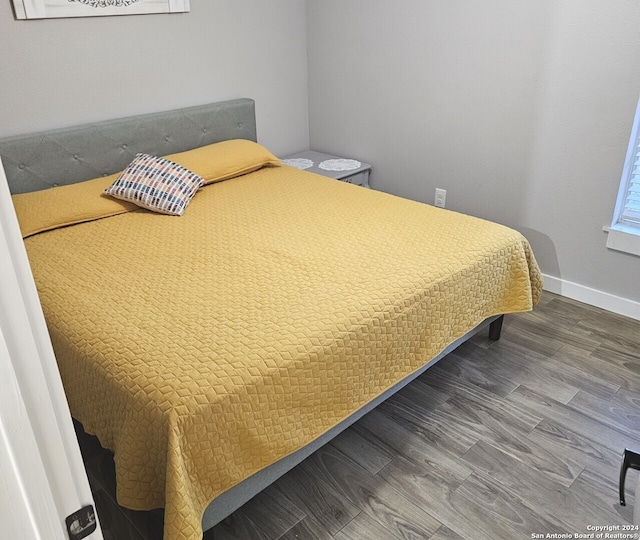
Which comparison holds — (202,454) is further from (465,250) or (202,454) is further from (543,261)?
(543,261)

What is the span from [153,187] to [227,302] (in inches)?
41.3

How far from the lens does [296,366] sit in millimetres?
1578

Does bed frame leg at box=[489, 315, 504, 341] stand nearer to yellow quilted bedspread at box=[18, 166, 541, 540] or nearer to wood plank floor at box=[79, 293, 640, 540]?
wood plank floor at box=[79, 293, 640, 540]

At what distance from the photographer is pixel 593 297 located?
9.38 ft

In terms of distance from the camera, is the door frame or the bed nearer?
the door frame

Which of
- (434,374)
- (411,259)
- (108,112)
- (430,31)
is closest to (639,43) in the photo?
(430,31)

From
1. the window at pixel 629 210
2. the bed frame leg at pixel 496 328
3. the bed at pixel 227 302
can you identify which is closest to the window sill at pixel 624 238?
the window at pixel 629 210

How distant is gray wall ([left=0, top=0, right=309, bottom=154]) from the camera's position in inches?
103

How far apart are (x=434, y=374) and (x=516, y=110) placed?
1.44 meters

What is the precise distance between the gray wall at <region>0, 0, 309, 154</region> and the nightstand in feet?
0.79

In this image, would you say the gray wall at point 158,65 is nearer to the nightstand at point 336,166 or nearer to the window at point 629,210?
the nightstand at point 336,166

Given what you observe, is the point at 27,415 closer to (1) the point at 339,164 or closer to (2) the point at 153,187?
(2) the point at 153,187

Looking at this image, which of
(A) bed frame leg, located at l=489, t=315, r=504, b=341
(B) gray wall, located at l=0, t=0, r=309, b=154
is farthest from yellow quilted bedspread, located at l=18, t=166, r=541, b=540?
(B) gray wall, located at l=0, t=0, r=309, b=154

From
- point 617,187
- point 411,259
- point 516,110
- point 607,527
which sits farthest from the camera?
point 516,110
